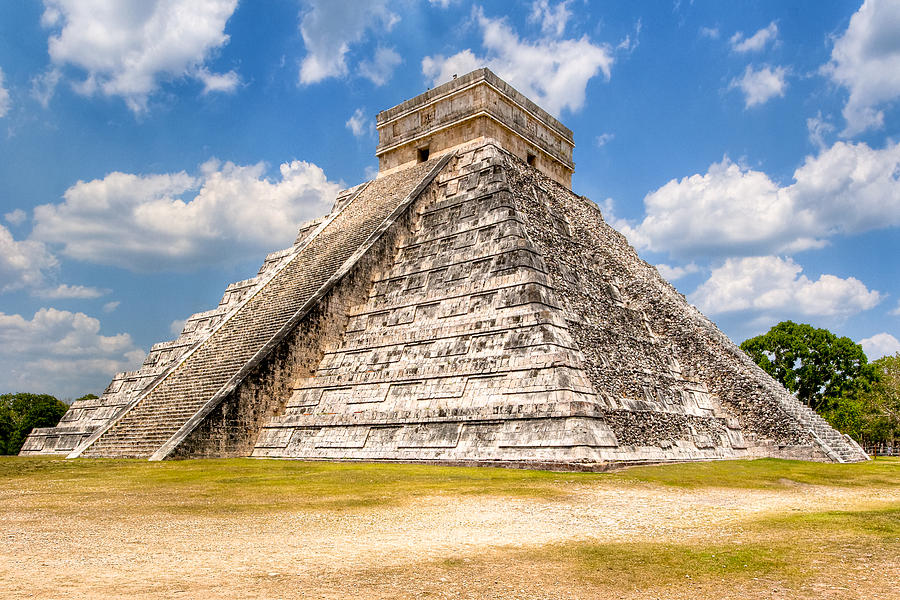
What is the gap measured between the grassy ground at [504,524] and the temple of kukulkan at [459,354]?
1.43 meters

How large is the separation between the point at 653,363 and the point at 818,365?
75.0 ft

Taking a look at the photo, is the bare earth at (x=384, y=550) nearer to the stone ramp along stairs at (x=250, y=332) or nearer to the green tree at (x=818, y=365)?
the stone ramp along stairs at (x=250, y=332)

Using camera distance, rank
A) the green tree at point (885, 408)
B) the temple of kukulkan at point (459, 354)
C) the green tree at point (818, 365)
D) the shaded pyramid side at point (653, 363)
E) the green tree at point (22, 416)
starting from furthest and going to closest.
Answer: the green tree at point (818, 365)
the green tree at point (885, 408)
the green tree at point (22, 416)
the shaded pyramid side at point (653, 363)
the temple of kukulkan at point (459, 354)

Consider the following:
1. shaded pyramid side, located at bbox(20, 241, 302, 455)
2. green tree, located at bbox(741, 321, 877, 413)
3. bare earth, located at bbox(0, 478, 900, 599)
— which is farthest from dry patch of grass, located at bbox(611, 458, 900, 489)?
green tree, located at bbox(741, 321, 877, 413)

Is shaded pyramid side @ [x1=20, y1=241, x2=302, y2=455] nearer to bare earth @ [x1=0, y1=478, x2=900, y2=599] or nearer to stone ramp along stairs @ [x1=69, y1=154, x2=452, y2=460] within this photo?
stone ramp along stairs @ [x1=69, y1=154, x2=452, y2=460]

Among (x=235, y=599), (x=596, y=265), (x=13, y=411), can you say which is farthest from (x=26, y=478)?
(x=13, y=411)

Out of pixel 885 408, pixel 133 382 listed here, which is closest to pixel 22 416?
pixel 133 382

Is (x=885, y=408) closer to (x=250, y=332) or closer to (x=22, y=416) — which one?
(x=250, y=332)

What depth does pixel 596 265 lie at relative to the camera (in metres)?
19.6

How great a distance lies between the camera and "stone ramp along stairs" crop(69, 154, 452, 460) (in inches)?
599

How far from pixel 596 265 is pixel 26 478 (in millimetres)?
14402

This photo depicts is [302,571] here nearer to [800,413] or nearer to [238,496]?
[238,496]

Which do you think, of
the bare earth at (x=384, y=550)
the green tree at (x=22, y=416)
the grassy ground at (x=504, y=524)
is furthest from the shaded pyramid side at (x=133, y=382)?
the bare earth at (x=384, y=550)

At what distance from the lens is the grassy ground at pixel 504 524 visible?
4641mm
